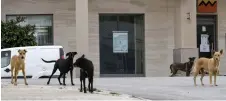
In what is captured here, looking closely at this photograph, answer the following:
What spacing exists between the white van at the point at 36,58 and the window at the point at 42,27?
14.0 ft

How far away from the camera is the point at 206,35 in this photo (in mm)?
29359

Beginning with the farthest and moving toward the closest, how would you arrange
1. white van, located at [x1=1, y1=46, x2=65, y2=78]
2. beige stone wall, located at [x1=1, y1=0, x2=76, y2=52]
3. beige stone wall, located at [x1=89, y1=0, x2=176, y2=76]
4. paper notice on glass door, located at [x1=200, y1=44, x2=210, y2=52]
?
paper notice on glass door, located at [x1=200, y1=44, x2=210, y2=52] → beige stone wall, located at [x1=89, y1=0, x2=176, y2=76] → beige stone wall, located at [x1=1, y1=0, x2=76, y2=52] → white van, located at [x1=1, y1=46, x2=65, y2=78]

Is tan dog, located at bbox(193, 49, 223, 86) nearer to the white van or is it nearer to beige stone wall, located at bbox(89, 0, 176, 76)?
the white van

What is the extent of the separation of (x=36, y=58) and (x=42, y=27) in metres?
4.75

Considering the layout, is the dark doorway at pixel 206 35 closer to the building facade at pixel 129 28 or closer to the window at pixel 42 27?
the building facade at pixel 129 28

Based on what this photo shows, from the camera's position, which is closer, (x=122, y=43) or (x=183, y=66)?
(x=183, y=66)

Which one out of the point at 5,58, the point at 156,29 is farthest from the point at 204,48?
the point at 5,58

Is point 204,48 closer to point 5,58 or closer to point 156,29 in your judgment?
point 156,29

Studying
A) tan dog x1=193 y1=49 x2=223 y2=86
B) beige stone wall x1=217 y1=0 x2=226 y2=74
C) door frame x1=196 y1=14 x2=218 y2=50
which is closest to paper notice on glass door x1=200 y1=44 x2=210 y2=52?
door frame x1=196 y1=14 x2=218 y2=50

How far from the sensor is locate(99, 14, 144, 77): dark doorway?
28.6m

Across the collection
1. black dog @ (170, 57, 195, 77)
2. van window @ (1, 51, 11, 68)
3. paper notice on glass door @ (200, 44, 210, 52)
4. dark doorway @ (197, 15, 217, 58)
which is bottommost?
black dog @ (170, 57, 195, 77)

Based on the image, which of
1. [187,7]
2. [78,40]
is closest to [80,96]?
[78,40]

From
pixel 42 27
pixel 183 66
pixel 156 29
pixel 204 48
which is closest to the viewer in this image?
pixel 183 66

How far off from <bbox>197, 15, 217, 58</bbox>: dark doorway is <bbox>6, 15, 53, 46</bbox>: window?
8990mm
